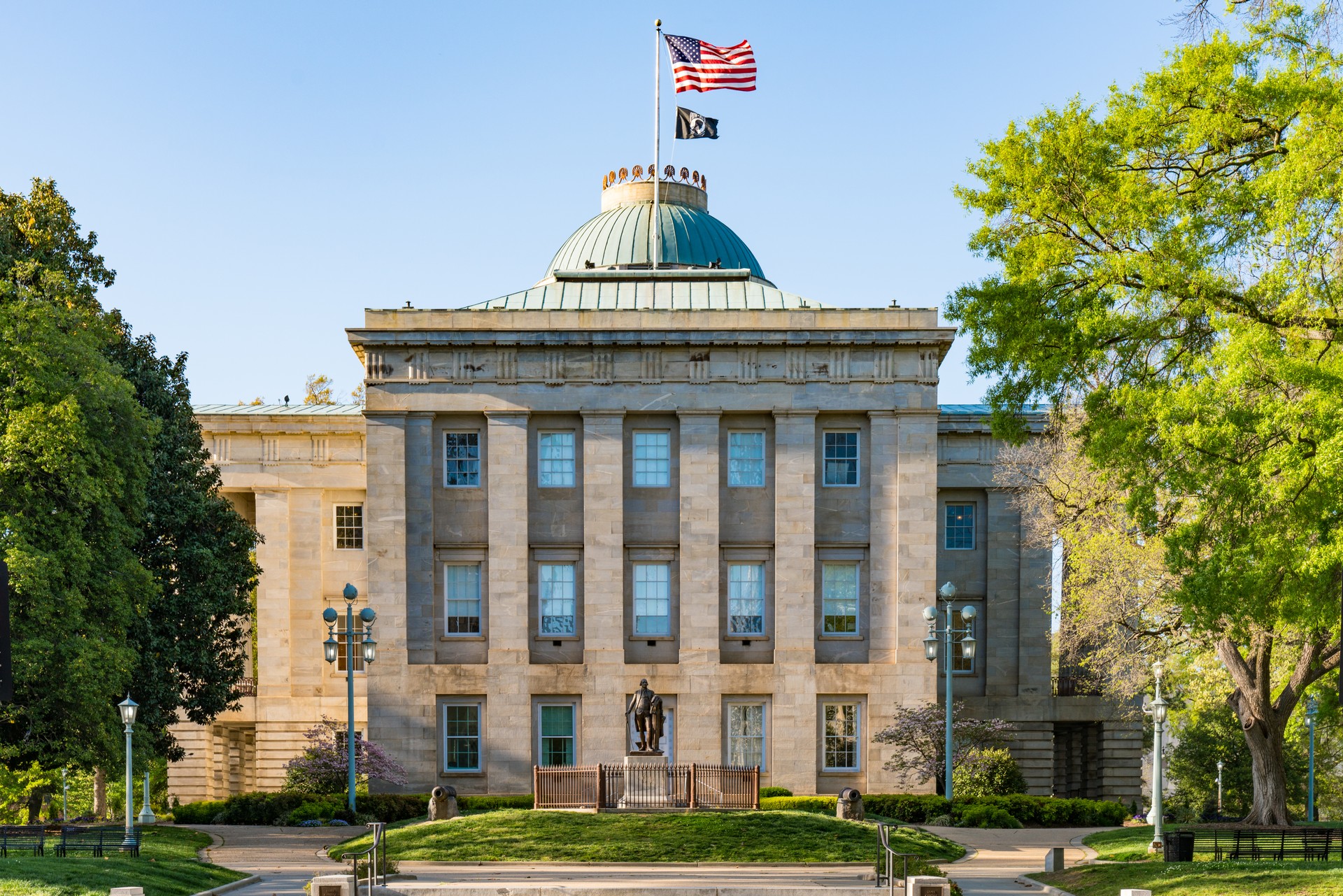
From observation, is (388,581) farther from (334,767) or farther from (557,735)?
(557,735)

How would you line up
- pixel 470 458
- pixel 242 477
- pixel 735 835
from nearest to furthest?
pixel 735 835
pixel 470 458
pixel 242 477

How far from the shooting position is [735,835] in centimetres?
2931

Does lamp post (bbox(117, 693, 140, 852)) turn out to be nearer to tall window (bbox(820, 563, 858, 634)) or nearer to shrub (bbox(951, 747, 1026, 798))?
tall window (bbox(820, 563, 858, 634))

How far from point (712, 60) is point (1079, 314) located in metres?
22.5

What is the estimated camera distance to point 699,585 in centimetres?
4438

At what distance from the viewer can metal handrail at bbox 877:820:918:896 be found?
75.7 ft

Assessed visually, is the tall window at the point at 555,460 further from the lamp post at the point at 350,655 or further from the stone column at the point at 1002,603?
the stone column at the point at 1002,603

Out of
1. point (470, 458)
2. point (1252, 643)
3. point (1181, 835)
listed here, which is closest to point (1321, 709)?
point (1252, 643)

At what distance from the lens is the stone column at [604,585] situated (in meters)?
43.9

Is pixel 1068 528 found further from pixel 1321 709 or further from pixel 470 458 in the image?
pixel 470 458

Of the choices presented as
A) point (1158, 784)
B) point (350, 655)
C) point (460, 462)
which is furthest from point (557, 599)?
point (1158, 784)

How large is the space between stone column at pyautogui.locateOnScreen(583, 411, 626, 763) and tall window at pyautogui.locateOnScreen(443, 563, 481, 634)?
3352mm

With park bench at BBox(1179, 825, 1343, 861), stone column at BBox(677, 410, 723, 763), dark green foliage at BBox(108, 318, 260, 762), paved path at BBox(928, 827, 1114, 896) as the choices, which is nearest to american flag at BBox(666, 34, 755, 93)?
stone column at BBox(677, 410, 723, 763)

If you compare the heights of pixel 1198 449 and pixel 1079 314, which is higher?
pixel 1079 314
